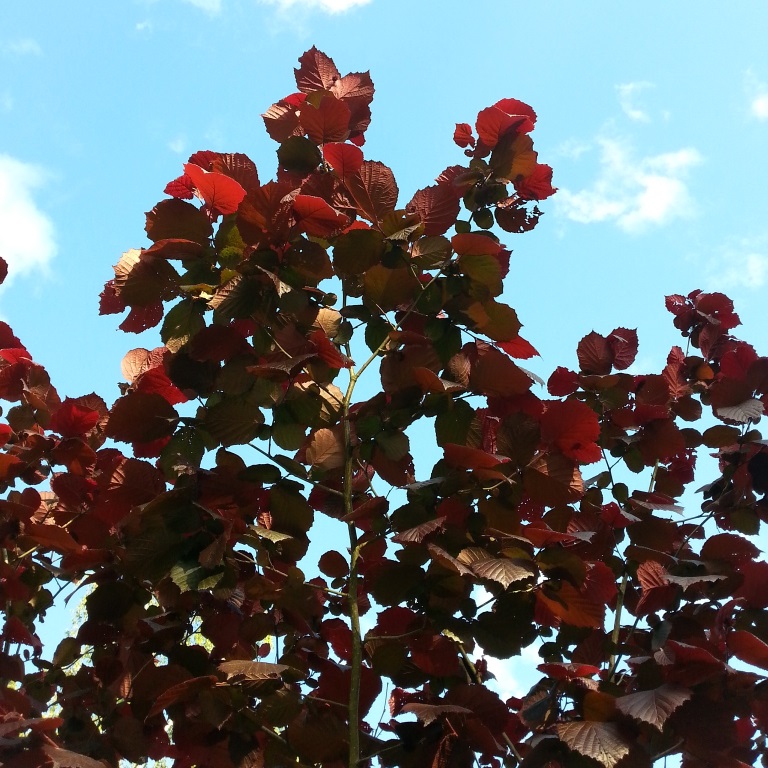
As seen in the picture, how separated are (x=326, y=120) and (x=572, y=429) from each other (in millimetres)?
839

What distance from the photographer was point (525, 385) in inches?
60.3

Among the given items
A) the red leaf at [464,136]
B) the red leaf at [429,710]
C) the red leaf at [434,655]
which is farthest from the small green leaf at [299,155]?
the red leaf at [429,710]

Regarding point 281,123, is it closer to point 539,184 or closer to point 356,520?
point 539,184

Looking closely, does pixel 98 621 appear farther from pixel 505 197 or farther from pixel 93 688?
pixel 505 197

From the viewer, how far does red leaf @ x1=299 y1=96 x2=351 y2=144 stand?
1.77m

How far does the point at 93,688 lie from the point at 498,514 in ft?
2.98

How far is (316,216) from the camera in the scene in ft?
5.08

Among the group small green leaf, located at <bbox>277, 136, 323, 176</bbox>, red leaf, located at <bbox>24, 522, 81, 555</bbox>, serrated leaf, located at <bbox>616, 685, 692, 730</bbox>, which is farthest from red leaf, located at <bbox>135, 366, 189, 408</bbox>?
serrated leaf, located at <bbox>616, 685, 692, 730</bbox>

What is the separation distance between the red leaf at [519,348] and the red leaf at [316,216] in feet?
1.31

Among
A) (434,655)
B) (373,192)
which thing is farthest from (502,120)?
(434,655)

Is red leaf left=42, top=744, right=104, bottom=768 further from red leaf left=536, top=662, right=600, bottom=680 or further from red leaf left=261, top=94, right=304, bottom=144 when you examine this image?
red leaf left=261, top=94, right=304, bottom=144

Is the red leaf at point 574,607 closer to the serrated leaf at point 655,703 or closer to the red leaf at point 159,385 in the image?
the serrated leaf at point 655,703

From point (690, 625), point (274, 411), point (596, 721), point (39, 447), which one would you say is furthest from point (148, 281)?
point (690, 625)

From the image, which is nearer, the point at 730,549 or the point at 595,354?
the point at 730,549
